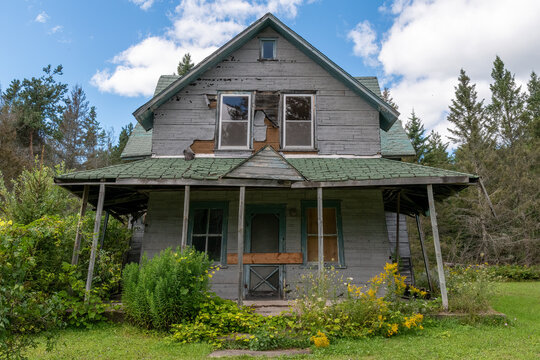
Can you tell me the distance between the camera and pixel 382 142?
12.7 metres

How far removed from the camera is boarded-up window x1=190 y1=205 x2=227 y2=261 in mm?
9898

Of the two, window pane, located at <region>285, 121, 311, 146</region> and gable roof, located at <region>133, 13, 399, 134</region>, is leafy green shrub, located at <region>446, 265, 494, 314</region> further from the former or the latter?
window pane, located at <region>285, 121, 311, 146</region>

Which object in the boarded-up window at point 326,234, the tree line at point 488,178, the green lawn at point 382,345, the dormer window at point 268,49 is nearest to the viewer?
the green lawn at point 382,345

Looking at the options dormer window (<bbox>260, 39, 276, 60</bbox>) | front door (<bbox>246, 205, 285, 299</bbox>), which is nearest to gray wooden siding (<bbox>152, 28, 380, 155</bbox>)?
dormer window (<bbox>260, 39, 276, 60</bbox>)

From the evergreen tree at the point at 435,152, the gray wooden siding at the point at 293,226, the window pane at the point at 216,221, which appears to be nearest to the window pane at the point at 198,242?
the window pane at the point at 216,221

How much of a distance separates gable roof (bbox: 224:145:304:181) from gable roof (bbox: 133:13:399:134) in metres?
3.46

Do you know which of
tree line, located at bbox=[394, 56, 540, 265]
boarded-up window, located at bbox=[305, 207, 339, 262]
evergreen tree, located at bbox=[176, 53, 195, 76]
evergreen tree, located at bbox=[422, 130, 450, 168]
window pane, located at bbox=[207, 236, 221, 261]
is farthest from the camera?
evergreen tree, located at bbox=[176, 53, 195, 76]

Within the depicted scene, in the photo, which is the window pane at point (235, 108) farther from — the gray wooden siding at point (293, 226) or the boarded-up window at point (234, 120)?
the gray wooden siding at point (293, 226)

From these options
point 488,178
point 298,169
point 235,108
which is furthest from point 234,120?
point 488,178

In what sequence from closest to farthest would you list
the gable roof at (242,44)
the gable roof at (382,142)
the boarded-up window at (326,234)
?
the boarded-up window at (326,234), the gable roof at (242,44), the gable roof at (382,142)

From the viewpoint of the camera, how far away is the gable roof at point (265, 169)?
27.3ft

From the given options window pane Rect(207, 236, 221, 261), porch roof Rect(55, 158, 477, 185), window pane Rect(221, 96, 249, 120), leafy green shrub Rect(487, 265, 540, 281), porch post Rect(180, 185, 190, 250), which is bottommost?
leafy green shrub Rect(487, 265, 540, 281)

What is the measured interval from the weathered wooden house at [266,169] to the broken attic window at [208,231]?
0.03 meters

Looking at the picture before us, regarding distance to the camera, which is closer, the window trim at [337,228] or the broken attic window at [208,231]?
the window trim at [337,228]
